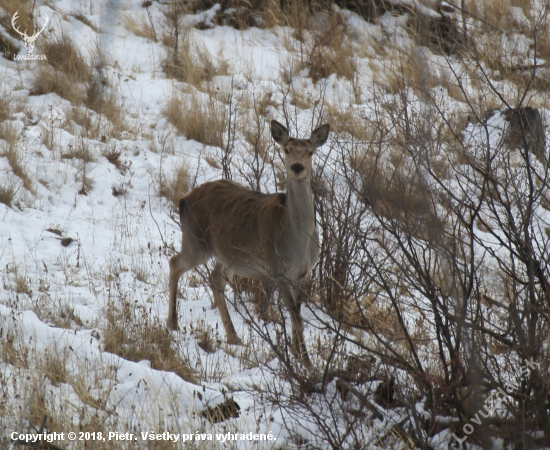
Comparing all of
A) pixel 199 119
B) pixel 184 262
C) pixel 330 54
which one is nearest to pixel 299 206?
pixel 184 262

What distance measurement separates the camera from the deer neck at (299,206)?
5.89m

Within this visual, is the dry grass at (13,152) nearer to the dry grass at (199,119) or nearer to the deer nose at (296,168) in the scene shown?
the dry grass at (199,119)

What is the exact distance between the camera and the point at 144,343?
5.57 metres

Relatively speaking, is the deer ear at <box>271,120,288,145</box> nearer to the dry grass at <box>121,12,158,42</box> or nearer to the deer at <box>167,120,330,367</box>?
the deer at <box>167,120,330,367</box>

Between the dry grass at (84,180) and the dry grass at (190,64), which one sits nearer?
the dry grass at (84,180)

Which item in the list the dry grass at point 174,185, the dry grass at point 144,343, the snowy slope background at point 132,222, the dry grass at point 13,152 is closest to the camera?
the snowy slope background at point 132,222

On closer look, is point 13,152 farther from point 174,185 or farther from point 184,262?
point 184,262

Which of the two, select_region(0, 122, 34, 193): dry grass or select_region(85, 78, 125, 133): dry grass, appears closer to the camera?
select_region(0, 122, 34, 193): dry grass

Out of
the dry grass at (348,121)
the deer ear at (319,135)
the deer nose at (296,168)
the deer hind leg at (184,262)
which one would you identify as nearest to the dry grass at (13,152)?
the deer hind leg at (184,262)

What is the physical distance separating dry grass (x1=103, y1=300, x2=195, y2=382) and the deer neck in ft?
4.73

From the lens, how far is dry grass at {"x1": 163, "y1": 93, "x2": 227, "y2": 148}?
11.6 meters

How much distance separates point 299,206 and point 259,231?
0.52 meters

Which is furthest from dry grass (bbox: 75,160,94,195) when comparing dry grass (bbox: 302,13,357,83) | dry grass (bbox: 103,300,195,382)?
dry grass (bbox: 302,13,357,83)

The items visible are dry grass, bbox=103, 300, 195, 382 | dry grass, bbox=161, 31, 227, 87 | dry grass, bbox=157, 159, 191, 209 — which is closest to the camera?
dry grass, bbox=103, 300, 195, 382
